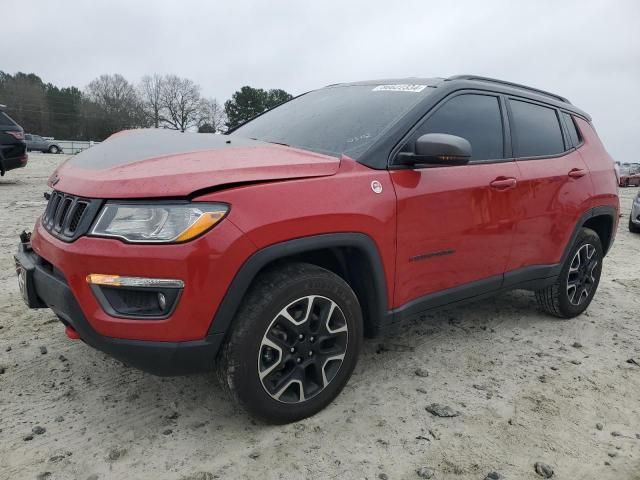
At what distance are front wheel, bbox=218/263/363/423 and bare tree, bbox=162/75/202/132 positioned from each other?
68.9m

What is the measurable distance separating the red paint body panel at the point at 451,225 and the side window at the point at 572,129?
1.03 m

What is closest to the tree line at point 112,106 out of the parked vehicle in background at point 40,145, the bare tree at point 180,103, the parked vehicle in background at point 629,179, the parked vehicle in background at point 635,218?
the bare tree at point 180,103

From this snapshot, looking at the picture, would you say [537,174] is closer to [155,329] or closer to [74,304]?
[155,329]

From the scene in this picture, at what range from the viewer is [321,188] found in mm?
2264

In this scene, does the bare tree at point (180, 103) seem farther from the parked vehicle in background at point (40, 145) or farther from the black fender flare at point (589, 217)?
the black fender flare at point (589, 217)

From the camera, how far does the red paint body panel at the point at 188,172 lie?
199cm

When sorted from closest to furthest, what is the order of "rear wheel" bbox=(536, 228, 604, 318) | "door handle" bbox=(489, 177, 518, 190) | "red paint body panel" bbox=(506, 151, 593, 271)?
"door handle" bbox=(489, 177, 518, 190)
"red paint body panel" bbox=(506, 151, 593, 271)
"rear wheel" bbox=(536, 228, 604, 318)

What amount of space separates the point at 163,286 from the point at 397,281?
47.3 inches

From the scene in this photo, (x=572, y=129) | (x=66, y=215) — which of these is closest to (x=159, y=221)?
(x=66, y=215)

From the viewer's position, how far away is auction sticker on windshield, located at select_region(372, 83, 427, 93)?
2955 mm

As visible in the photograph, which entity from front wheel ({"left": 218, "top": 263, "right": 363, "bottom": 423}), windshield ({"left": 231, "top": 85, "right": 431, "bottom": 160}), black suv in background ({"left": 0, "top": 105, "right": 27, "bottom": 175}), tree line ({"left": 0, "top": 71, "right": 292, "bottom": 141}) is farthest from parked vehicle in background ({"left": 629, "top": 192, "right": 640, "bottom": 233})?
tree line ({"left": 0, "top": 71, "right": 292, "bottom": 141})

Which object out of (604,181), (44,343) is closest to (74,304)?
(44,343)

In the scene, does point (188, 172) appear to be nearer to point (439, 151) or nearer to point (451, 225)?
point (439, 151)

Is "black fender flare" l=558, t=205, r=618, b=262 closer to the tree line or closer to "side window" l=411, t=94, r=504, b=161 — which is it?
"side window" l=411, t=94, r=504, b=161
